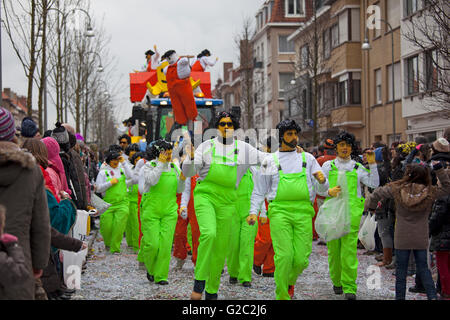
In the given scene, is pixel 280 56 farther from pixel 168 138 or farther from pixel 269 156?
pixel 269 156

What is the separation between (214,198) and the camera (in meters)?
7.50

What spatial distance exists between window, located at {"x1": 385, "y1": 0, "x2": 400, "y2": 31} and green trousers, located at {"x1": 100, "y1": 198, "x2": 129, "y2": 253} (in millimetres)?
20144

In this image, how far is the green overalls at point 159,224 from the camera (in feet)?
29.7

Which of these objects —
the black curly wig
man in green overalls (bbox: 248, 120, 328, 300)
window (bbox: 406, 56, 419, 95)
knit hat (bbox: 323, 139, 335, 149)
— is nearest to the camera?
man in green overalls (bbox: 248, 120, 328, 300)

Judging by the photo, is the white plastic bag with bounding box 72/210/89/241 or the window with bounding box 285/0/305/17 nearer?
the white plastic bag with bounding box 72/210/89/241

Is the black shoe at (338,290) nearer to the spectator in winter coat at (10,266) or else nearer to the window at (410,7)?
the spectator in winter coat at (10,266)

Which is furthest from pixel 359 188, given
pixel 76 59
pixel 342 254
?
pixel 76 59

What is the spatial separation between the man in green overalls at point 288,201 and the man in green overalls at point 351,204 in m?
0.61

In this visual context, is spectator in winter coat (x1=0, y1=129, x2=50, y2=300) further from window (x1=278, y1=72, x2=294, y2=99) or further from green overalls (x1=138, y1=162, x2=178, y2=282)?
window (x1=278, y1=72, x2=294, y2=99)

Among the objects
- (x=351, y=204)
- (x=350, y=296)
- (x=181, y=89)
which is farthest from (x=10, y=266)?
(x=181, y=89)

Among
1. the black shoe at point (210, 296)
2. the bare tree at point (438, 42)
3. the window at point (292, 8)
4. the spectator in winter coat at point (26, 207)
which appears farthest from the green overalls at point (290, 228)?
the window at point (292, 8)

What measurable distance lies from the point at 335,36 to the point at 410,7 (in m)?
10.2

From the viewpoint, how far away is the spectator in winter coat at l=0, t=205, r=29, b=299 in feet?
11.8

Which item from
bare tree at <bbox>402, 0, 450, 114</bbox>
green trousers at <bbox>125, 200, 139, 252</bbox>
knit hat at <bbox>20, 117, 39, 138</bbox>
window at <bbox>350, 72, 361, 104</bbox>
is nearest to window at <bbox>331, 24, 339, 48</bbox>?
window at <bbox>350, 72, 361, 104</bbox>
